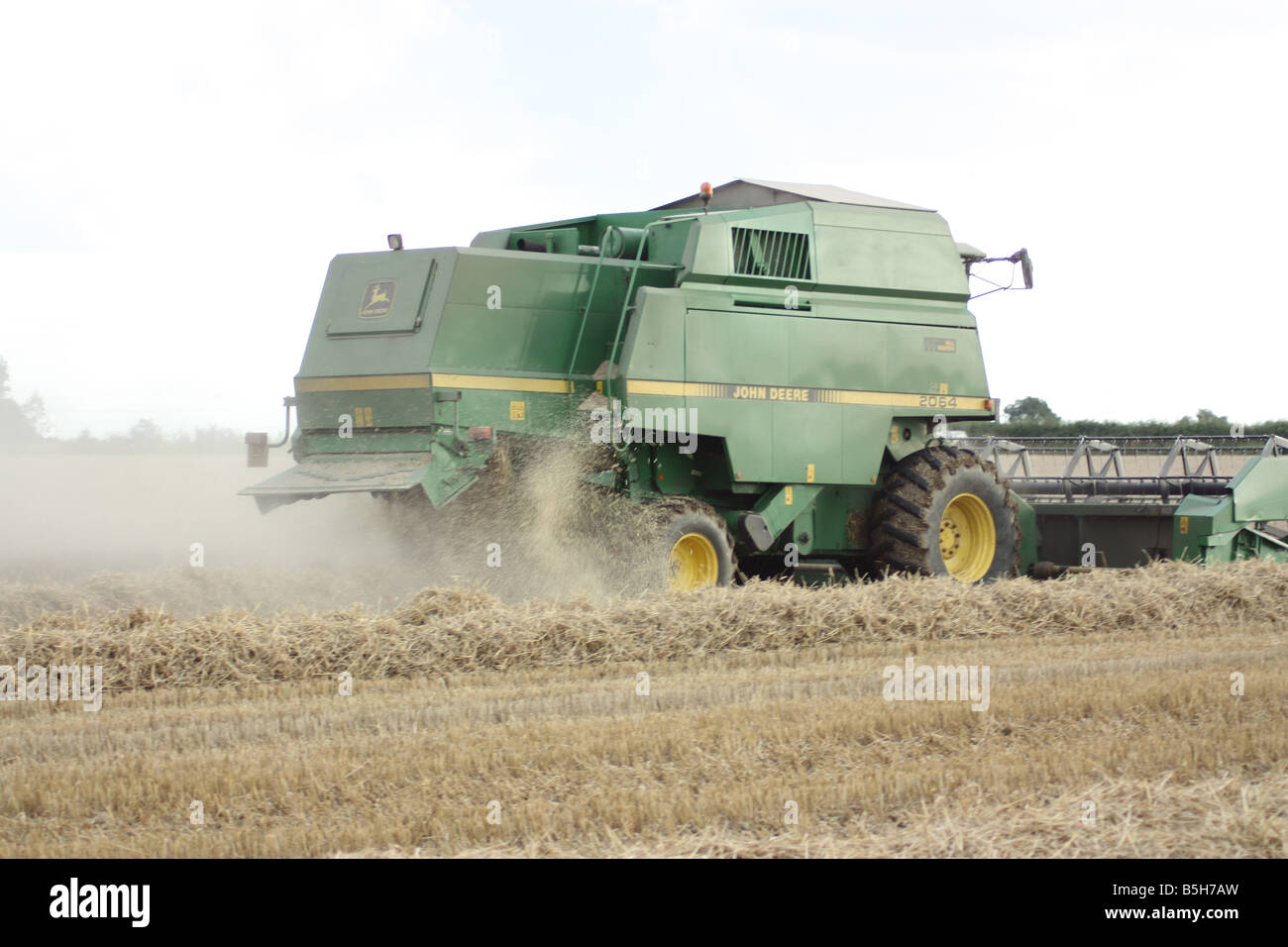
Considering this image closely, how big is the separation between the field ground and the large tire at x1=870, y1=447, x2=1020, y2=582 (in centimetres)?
136

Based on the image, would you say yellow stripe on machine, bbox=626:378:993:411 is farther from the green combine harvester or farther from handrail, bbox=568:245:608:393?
handrail, bbox=568:245:608:393

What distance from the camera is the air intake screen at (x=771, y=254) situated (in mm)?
10227

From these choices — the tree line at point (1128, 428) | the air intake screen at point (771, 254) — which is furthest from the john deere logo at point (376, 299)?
the tree line at point (1128, 428)

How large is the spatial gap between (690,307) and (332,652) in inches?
154

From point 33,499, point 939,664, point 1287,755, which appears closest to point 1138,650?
point 939,664

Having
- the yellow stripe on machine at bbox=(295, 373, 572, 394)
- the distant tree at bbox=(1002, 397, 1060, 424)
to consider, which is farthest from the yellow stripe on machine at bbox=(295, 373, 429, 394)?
the distant tree at bbox=(1002, 397, 1060, 424)

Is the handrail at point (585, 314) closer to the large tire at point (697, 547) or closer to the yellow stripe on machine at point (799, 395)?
the yellow stripe on machine at point (799, 395)

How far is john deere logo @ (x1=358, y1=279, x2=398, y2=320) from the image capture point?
9531 millimetres

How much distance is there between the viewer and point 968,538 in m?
11.6

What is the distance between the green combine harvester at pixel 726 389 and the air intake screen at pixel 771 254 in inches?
0.7

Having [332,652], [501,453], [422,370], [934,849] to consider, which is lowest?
[934,849]

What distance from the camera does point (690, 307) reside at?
989cm

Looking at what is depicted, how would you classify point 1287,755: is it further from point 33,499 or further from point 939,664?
point 33,499
